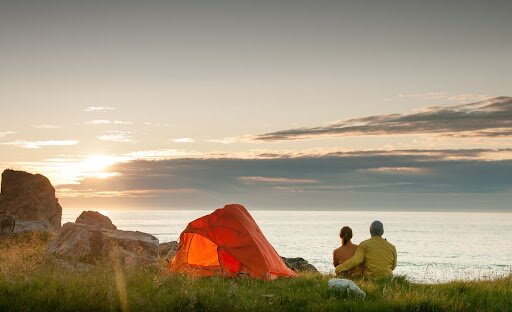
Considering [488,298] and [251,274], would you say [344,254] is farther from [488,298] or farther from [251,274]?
[488,298]

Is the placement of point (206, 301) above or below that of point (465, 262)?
above

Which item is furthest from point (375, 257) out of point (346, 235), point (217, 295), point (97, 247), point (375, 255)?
point (97, 247)

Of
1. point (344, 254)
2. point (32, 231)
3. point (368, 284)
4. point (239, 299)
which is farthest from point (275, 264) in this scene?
point (32, 231)

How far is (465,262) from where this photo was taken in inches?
3194

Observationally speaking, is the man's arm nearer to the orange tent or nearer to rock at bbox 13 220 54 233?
the orange tent

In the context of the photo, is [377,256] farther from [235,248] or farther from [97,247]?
[97,247]

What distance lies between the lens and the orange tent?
1897cm

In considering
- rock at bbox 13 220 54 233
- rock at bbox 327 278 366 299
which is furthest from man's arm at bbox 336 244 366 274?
rock at bbox 13 220 54 233

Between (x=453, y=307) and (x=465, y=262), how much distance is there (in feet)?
242

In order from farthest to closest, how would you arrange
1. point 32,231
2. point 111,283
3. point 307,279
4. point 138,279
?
point 32,231 → point 307,279 → point 138,279 → point 111,283

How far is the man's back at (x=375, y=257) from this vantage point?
17531 millimetres

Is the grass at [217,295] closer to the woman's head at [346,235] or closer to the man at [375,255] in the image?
the man at [375,255]

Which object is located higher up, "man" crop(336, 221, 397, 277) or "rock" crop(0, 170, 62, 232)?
"rock" crop(0, 170, 62, 232)

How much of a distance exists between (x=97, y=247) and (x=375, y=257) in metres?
10.5
